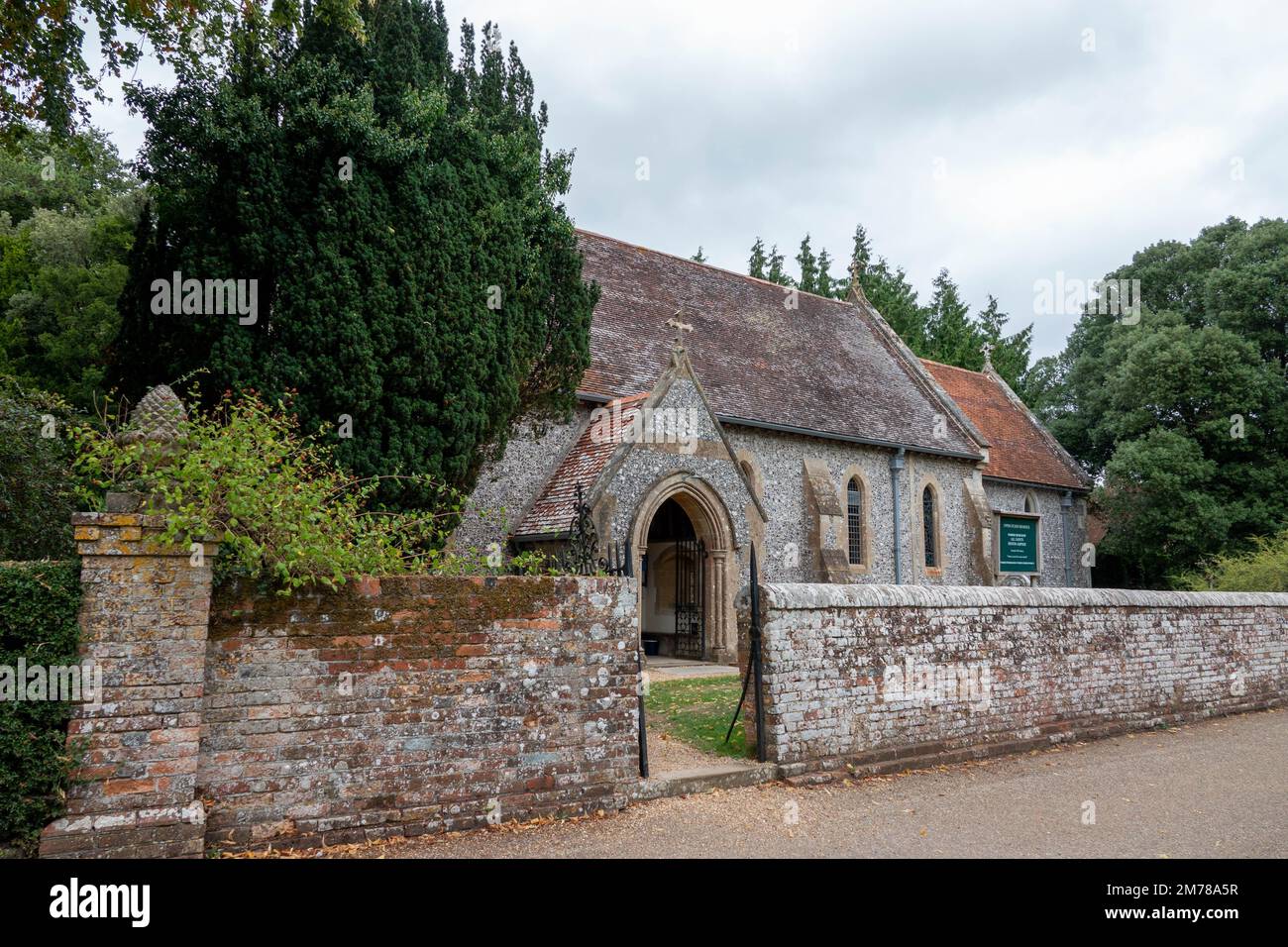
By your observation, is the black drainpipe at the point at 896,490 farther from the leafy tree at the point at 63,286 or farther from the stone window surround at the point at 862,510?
the leafy tree at the point at 63,286

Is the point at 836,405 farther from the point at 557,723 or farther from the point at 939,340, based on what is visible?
the point at 939,340

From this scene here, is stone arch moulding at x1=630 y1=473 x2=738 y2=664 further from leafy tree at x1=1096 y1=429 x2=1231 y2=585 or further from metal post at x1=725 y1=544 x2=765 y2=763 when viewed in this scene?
leafy tree at x1=1096 y1=429 x2=1231 y2=585

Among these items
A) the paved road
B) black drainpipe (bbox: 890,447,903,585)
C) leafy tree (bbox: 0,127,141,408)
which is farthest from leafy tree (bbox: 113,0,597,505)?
black drainpipe (bbox: 890,447,903,585)

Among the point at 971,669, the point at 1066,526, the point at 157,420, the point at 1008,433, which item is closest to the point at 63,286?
the point at 157,420

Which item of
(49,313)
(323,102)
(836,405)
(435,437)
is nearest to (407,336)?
(435,437)

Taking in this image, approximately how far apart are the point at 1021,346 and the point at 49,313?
135 feet

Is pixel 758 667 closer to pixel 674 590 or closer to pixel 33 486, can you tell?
pixel 33 486

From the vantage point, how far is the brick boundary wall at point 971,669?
26.6 ft

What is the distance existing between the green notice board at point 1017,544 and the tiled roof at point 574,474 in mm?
13281

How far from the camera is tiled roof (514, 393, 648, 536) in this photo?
1313 cm

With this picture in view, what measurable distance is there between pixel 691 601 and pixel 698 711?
20.0 ft

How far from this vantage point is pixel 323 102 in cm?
1019

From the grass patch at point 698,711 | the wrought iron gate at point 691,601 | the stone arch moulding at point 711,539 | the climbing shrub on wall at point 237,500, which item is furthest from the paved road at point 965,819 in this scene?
the wrought iron gate at point 691,601
